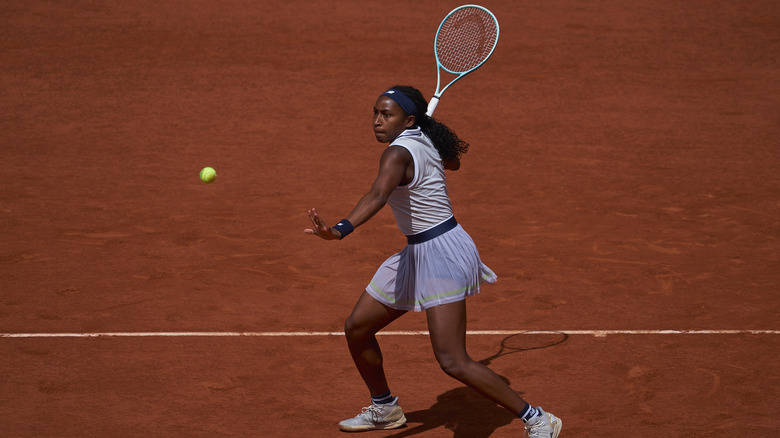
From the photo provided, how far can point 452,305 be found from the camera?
5.25m

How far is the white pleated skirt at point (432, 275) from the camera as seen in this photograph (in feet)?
17.3

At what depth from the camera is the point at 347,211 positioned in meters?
10.3

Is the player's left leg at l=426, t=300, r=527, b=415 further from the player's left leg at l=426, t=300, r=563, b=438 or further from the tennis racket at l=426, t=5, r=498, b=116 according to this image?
the tennis racket at l=426, t=5, r=498, b=116

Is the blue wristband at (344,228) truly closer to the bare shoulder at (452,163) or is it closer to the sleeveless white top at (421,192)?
the sleeveless white top at (421,192)

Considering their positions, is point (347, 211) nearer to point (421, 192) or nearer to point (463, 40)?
point (463, 40)

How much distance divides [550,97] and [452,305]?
9.33 meters

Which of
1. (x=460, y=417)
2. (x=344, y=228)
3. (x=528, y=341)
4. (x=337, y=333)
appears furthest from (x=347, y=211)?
(x=344, y=228)

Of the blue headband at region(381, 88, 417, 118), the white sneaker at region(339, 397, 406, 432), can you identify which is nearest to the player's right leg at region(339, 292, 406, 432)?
the white sneaker at region(339, 397, 406, 432)

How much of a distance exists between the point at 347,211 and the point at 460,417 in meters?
4.54

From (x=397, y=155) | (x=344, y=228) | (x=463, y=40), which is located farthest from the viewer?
(x=463, y=40)

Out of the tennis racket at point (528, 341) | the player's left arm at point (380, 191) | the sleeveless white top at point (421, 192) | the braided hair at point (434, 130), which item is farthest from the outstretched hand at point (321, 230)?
the tennis racket at point (528, 341)

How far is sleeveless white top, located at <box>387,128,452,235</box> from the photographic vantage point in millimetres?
5246

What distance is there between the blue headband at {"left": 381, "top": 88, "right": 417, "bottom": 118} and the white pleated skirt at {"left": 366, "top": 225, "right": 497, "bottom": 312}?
0.76 m

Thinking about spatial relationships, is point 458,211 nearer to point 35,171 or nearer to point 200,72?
point 35,171
